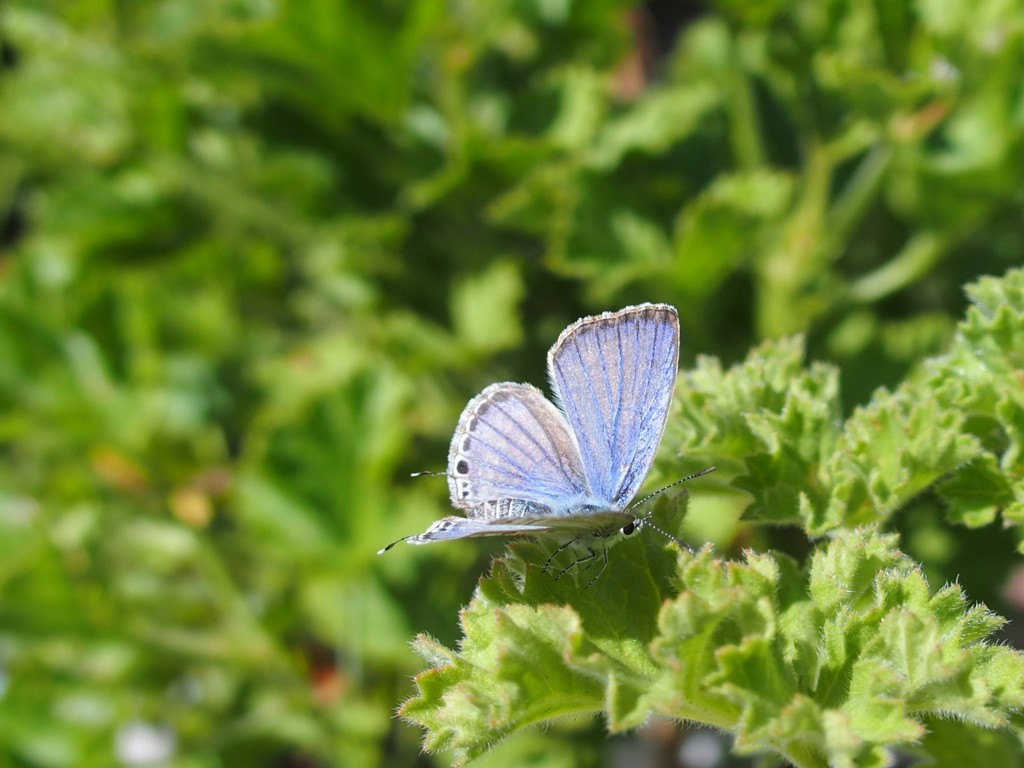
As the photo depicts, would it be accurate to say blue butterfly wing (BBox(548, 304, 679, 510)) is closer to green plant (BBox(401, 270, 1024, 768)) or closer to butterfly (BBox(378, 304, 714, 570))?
butterfly (BBox(378, 304, 714, 570))

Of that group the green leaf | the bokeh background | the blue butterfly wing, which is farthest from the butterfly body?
the bokeh background

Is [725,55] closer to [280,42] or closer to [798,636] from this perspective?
[280,42]

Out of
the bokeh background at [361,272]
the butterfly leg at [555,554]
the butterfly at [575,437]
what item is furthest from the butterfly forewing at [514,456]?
the bokeh background at [361,272]

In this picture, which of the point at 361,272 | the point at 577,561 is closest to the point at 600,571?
the point at 577,561

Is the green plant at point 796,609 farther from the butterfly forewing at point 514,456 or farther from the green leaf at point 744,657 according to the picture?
the butterfly forewing at point 514,456

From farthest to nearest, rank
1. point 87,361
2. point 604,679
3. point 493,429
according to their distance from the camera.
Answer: point 87,361 < point 493,429 < point 604,679

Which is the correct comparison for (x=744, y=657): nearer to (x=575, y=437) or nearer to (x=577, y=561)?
(x=577, y=561)

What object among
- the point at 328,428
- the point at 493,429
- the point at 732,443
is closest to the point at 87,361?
the point at 328,428
